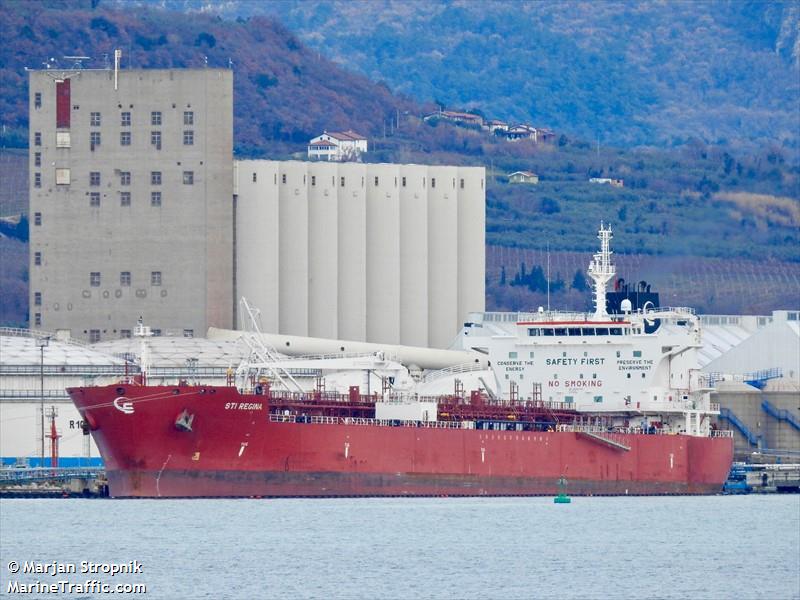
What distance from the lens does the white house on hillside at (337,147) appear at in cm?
14962

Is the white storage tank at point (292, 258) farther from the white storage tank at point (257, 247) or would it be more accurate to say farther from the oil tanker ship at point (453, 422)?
the oil tanker ship at point (453, 422)

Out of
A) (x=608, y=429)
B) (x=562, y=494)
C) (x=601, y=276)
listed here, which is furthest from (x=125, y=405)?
(x=601, y=276)

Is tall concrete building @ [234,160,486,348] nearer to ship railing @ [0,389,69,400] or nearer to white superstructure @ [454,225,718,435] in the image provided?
ship railing @ [0,389,69,400]

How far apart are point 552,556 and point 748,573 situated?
4.58 metres

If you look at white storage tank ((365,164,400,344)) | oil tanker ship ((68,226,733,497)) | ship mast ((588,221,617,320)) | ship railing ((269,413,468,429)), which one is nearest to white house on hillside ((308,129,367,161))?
white storage tank ((365,164,400,344))

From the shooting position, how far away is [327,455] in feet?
228

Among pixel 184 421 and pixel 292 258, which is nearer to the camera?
pixel 184 421

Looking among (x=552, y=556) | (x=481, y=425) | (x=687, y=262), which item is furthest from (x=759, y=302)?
(x=552, y=556)

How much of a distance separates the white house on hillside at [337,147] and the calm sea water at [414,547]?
263ft

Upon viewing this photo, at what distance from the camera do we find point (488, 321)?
94.7m

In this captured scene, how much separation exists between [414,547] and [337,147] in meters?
99.8

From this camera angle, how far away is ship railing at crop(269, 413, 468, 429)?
2724 inches

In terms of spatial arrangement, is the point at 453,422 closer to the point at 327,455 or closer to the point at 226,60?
the point at 327,455

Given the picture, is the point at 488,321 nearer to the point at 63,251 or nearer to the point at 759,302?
the point at 63,251
